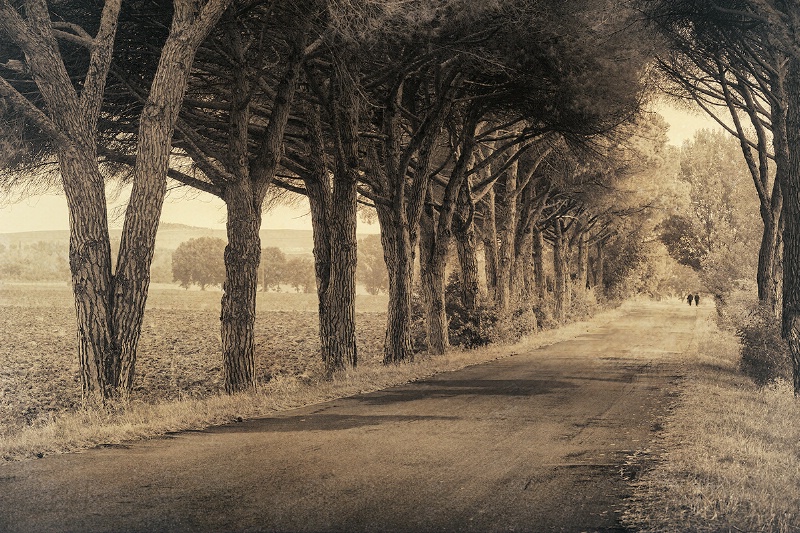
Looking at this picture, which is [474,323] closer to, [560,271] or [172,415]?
[172,415]

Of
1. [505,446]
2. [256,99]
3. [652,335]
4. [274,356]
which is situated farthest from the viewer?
[652,335]

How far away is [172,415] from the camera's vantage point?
11477 mm

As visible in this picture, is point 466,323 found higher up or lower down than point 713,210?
lower down

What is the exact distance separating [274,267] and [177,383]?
109m

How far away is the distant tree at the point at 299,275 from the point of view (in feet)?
432

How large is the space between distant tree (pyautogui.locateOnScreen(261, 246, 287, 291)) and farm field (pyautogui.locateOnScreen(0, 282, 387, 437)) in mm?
66696

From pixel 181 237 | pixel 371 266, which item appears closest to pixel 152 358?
pixel 371 266

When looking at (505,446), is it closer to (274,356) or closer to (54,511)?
(54,511)

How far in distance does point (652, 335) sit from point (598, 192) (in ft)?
22.9

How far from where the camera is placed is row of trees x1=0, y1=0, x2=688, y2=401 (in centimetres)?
1243

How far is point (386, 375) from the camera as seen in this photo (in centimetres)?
1755

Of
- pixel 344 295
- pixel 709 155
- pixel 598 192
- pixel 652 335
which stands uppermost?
pixel 709 155

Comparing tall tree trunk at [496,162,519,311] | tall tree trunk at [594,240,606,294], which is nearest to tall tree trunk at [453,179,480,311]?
tall tree trunk at [496,162,519,311]

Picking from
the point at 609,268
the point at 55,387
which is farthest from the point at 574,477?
the point at 609,268
